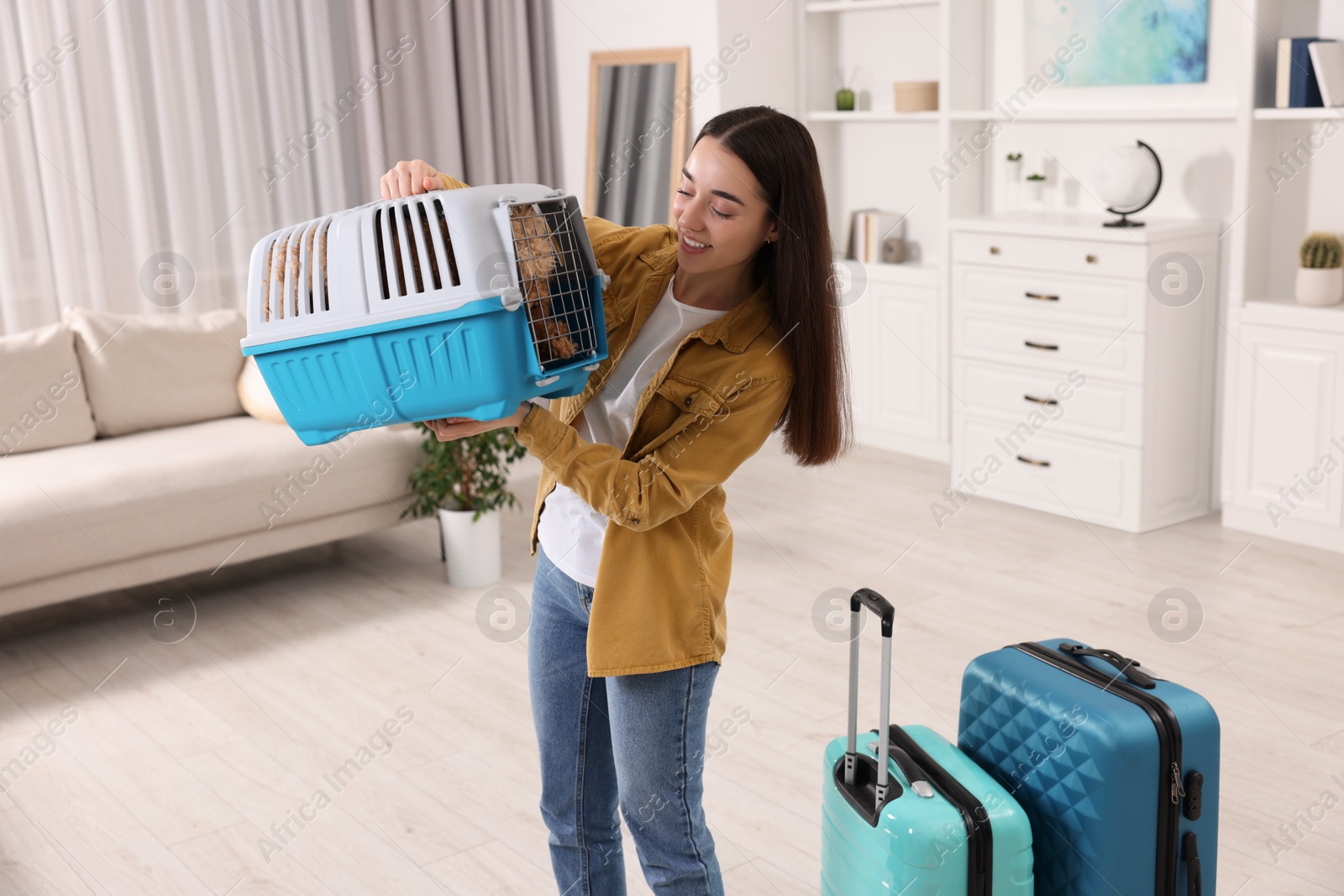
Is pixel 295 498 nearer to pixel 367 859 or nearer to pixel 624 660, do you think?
pixel 367 859

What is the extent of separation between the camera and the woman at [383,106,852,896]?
4.47ft

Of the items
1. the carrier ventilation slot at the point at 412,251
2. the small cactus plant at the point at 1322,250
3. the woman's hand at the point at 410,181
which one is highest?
the woman's hand at the point at 410,181

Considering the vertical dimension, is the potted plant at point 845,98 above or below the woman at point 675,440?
above

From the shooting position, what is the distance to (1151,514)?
3.90 m

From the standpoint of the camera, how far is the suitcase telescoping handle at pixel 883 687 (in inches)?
55.7

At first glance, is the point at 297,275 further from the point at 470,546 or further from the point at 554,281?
the point at 470,546

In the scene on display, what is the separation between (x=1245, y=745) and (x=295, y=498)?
241 centimetres

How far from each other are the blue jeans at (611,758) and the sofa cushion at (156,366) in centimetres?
264

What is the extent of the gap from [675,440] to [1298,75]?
298 centimetres

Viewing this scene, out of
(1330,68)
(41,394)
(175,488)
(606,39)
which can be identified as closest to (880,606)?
(175,488)

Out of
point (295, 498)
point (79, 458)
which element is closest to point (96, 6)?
point (79, 458)

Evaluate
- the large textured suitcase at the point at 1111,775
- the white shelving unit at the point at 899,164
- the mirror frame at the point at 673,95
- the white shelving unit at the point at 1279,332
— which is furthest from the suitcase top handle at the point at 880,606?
the mirror frame at the point at 673,95

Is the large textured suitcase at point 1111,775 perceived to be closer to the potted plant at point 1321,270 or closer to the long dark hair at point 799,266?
the long dark hair at point 799,266

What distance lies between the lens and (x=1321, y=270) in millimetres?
3588
